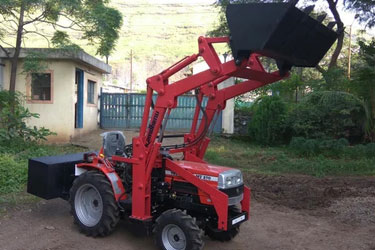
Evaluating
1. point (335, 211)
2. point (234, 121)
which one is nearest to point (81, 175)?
point (335, 211)

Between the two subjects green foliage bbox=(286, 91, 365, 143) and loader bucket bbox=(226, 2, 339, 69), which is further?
green foliage bbox=(286, 91, 365, 143)

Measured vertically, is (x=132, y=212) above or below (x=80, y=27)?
below

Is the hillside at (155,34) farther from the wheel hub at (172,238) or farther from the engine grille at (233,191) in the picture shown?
the wheel hub at (172,238)

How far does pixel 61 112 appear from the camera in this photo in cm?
1430

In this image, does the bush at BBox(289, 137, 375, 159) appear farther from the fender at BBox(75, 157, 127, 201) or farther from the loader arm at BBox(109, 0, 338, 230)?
the fender at BBox(75, 157, 127, 201)

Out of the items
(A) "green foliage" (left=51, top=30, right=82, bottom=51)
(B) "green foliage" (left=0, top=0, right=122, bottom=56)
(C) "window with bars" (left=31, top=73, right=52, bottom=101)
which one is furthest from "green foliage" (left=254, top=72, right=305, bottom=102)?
(C) "window with bars" (left=31, top=73, right=52, bottom=101)

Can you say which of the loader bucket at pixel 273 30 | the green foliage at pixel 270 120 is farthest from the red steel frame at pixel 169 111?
the green foliage at pixel 270 120

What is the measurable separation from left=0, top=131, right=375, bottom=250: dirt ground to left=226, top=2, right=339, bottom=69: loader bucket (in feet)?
8.64

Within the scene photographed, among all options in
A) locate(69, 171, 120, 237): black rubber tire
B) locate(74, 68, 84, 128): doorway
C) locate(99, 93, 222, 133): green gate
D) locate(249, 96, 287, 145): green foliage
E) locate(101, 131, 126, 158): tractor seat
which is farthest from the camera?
locate(99, 93, 222, 133): green gate

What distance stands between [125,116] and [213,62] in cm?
1402

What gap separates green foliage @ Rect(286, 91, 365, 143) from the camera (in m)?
12.8

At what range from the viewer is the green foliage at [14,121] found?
1154 centimetres

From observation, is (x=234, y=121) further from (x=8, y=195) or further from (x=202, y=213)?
(x=202, y=213)

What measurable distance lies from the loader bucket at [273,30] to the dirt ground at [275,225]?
2.63 metres
